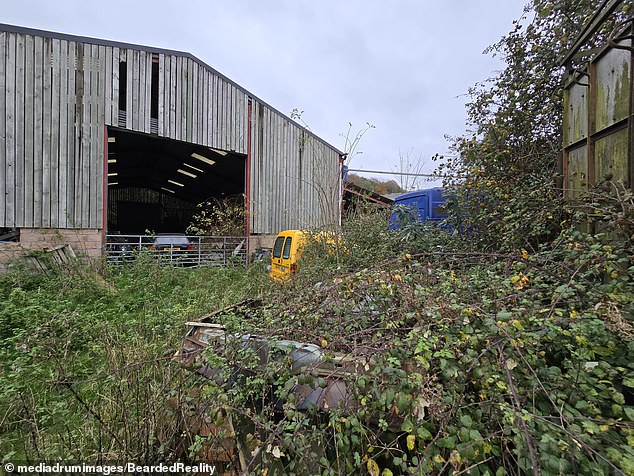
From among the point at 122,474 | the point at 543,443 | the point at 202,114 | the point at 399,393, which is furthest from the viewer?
the point at 202,114

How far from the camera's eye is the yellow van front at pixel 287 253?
6727 millimetres

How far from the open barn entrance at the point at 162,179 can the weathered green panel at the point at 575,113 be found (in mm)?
9911

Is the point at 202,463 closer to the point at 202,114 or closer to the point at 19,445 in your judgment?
the point at 19,445

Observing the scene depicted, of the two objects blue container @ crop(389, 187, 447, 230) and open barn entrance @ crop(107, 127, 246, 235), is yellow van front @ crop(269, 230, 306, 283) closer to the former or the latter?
blue container @ crop(389, 187, 447, 230)

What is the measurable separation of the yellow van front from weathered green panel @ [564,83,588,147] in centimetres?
457

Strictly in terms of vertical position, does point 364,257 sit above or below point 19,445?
above

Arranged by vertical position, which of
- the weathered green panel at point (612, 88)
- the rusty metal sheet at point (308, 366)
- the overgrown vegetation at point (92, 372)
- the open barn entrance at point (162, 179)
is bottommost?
the overgrown vegetation at point (92, 372)

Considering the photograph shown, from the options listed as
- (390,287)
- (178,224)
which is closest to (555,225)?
(390,287)

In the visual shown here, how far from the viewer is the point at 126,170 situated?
796 inches

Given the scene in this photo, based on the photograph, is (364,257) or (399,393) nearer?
(399,393)

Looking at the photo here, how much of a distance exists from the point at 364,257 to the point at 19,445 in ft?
14.2

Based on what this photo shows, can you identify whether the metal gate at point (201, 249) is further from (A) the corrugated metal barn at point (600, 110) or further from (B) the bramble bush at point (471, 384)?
(A) the corrugated metal barn at point (600, 110)

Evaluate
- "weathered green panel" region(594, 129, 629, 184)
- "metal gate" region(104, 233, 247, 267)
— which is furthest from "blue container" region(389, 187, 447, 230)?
"metal gate" region(104, 233, 247, 267)


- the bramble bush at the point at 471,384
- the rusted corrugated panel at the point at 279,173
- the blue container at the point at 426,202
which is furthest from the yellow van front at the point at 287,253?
the bramble bush at the point at 471,384
